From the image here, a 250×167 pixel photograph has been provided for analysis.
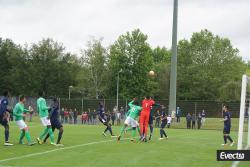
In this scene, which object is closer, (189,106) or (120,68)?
(189,106)

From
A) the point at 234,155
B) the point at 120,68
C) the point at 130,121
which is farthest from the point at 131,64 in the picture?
the point at 234,155

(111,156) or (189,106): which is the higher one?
(189,106)

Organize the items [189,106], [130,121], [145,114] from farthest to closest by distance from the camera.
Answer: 1. [189,106]
2. [130,121]
3. [145,114]

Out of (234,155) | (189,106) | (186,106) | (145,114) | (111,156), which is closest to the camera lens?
(234,155)

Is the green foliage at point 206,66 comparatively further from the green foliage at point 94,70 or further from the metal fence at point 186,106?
the metal fence at point 186,106

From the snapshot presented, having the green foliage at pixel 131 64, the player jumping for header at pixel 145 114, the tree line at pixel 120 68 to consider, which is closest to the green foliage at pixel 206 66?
the tree line at pixel 120 68

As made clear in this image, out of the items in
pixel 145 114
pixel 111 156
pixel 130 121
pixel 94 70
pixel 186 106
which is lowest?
pixel 111 156

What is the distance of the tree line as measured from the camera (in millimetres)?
85125

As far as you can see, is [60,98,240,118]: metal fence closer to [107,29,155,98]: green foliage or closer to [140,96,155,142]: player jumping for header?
[140,96,155,142]: player jumping for header

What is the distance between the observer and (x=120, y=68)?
88000mm

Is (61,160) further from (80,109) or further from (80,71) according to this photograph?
(80,71)

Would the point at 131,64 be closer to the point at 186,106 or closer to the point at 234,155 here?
the point at 186,106

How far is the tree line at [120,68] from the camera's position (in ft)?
279

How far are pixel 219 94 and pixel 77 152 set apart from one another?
229 feet
